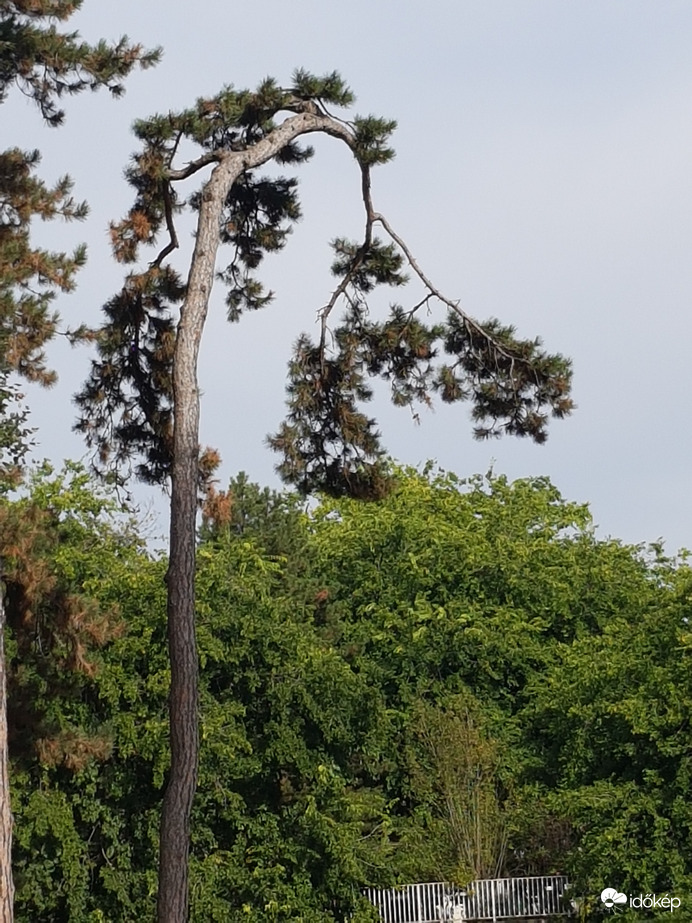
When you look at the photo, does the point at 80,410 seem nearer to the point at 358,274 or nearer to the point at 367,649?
the point at 358,274

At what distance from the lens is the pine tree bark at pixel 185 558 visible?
1156 centimetres

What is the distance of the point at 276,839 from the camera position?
24.6 meters

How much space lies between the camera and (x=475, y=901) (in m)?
25.9

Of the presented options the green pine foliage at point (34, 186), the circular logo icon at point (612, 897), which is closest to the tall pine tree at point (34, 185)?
the green pine foliage at point (34, 186)

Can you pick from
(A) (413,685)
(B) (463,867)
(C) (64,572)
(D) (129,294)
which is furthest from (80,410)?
(A) (413,685)

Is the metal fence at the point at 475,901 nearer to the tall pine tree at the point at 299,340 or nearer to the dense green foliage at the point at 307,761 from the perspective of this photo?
the dense green foliage at the point at 307,761

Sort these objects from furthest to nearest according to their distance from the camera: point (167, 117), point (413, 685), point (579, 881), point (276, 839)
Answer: point (413, 685) → point (276, 839) → point (579, 881) → point (167, 117)

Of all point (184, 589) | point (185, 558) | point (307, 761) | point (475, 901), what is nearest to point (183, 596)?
point (184, 589)

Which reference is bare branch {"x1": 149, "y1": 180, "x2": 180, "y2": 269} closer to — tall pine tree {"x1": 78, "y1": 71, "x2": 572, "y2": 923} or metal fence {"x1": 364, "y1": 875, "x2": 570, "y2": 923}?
tall pine tree {"x1": 78, "y1": 71, "x2": 572, "y2": 923}

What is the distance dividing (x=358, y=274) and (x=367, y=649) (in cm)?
1941

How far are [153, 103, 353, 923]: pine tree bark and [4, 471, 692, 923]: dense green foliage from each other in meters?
6.54

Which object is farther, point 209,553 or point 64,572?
point 209,553

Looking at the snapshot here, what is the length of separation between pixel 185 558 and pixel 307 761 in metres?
13.5

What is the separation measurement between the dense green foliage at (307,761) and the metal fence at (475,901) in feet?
1.29
